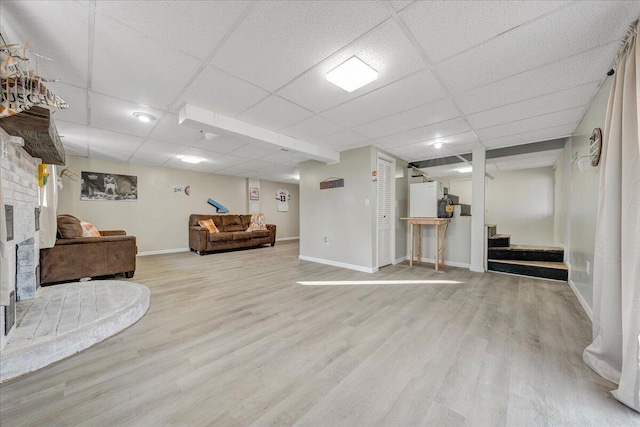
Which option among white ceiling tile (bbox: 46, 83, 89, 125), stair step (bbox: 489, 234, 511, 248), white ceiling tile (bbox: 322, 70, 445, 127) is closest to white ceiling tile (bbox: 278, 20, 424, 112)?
white ceiling tile (bbox: 322, 70, 445, 127)

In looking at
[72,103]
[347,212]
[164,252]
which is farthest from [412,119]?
[164,252]

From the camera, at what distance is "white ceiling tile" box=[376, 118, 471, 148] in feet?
10.7

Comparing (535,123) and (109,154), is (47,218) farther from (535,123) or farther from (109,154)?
(535,123)

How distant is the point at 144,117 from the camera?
10.2ft

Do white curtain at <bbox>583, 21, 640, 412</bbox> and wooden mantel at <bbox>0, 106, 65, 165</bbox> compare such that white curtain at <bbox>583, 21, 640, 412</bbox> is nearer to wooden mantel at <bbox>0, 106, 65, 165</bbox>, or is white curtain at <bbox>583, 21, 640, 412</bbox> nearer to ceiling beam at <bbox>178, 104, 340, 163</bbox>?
ceiling beam at <bbox>178, 104, 340, 163</bbox>

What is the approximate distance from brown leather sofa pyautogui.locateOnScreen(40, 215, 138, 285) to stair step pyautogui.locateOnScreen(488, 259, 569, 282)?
6276 mm

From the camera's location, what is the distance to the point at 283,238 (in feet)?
30.9

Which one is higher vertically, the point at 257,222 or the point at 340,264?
the point at 257,222

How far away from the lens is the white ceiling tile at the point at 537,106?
237cm

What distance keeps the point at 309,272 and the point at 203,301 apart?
6.21ft

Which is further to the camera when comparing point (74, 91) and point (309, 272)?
point (309, 272)

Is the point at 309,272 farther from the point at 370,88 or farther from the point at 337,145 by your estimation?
the point at 370,88

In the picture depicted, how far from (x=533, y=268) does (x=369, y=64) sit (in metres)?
4.39

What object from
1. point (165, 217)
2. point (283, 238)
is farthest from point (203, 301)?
point (283, 238)
